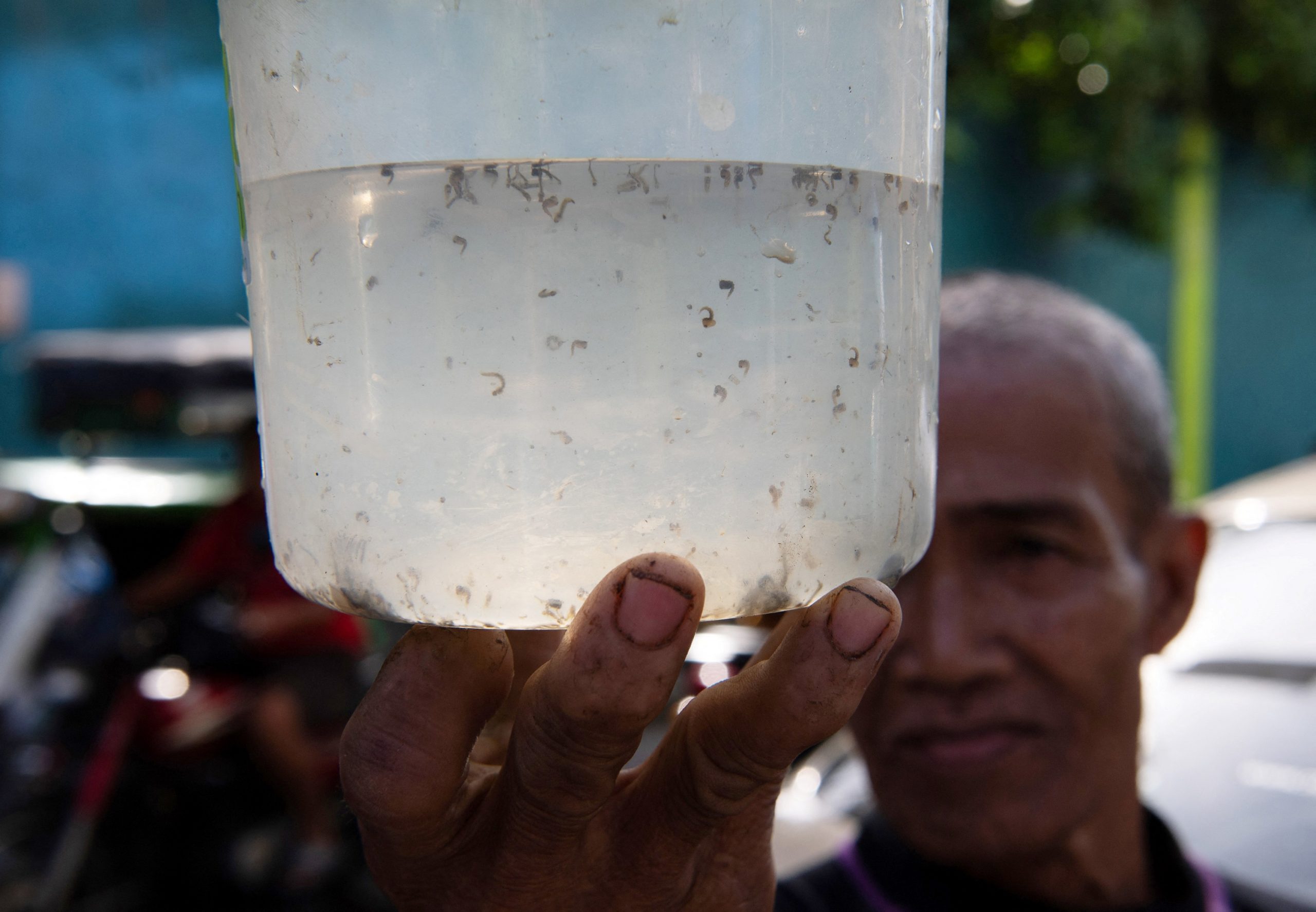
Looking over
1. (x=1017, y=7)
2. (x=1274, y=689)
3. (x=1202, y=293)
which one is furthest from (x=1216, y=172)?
(x=1274, y=689)

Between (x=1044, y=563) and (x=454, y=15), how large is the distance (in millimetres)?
1220

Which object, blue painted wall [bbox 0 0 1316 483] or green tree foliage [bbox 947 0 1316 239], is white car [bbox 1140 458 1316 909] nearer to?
green tree foliage [bbox 947 0 1316 239]

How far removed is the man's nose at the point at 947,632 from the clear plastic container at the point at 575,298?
80cm

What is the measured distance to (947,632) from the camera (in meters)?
1.52

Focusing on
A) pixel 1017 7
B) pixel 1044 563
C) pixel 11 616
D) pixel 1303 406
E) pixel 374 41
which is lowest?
pixel 1303 406

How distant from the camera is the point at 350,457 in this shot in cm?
75

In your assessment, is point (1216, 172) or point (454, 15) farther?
point (1216, 172)

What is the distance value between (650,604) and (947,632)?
938mm

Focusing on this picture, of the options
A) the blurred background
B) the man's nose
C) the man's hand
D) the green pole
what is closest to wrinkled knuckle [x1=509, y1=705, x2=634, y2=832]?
the man's hand

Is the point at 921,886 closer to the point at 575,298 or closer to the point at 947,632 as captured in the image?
the point at 947,632

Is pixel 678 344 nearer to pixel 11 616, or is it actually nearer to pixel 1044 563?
pixel 1044 563

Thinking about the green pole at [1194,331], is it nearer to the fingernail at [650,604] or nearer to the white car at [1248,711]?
the white car at [1248,711]

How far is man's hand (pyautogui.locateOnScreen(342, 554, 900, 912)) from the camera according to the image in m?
0.72

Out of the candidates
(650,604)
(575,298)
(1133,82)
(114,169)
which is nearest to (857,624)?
(650,604)
